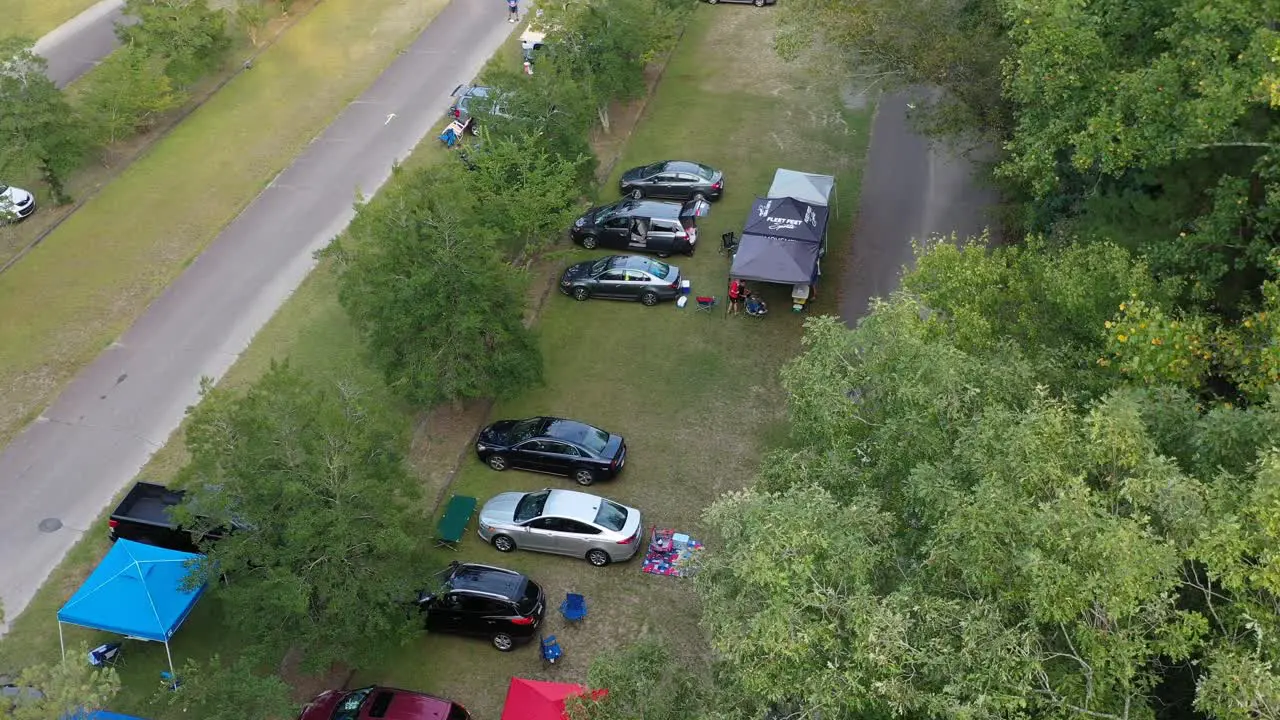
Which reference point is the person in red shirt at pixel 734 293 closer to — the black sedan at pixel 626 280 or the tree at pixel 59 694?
the black sedan at pixel 626 280

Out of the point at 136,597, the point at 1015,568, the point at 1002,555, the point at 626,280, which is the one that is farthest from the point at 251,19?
the point at 1015,568

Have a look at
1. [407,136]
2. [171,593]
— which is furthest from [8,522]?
[407,136]

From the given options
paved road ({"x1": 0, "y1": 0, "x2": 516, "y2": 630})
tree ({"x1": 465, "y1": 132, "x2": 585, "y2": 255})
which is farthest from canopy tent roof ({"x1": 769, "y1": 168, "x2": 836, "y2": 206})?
paved road ({"x1": 0, "y1": 0, "x2": 516, "y2": 630})

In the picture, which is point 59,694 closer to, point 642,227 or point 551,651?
point 551,651

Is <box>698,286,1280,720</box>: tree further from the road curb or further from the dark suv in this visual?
the road curb

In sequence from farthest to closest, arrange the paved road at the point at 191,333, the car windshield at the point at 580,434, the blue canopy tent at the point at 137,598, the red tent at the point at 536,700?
the car windshield at the point at 580,434 → the paved road at the point at 191,333 → the blue canopy tent at the point at 137,598 → the red tent at the point at 536,700

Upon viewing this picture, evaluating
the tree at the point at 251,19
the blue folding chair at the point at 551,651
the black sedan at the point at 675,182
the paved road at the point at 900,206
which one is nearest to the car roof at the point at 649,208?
the black sedan at the point at 675,182
